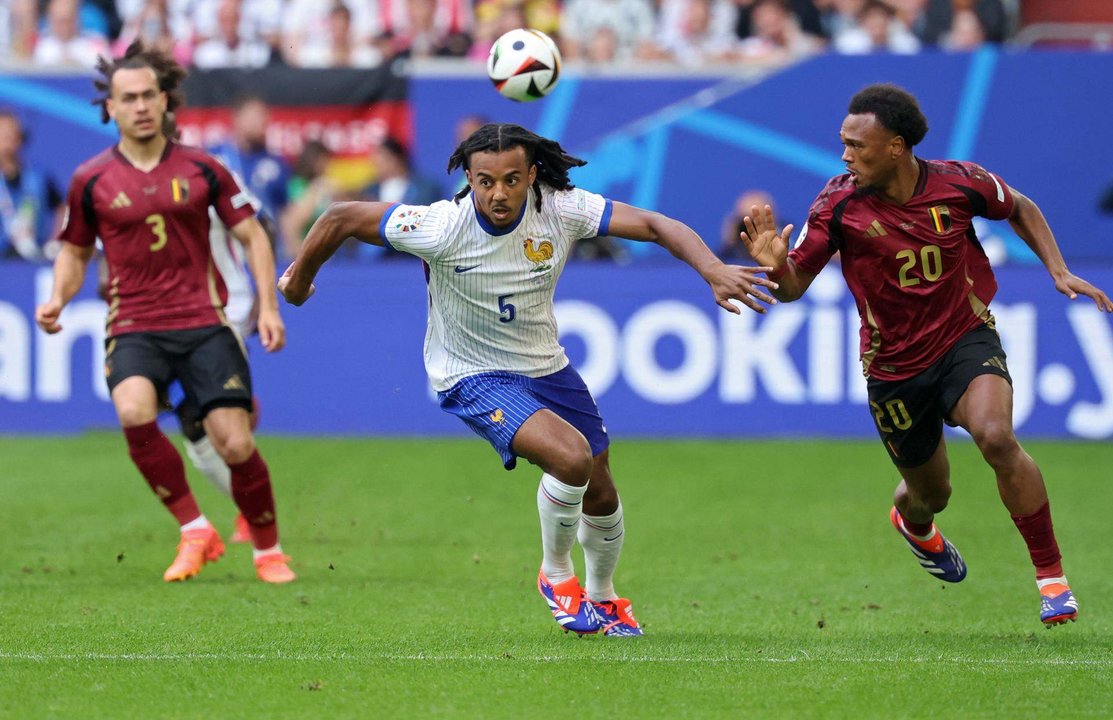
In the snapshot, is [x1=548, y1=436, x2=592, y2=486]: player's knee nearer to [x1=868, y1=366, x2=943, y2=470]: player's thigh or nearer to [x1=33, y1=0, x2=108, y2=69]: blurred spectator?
[x1=868, y1=366, x2=943, y2=470]: player's thigh

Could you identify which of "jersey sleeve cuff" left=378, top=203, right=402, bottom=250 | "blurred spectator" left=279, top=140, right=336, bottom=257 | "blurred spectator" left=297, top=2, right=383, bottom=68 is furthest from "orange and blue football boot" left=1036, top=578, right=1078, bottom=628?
"blurred spectator" left=297, top=2, right=383, bottom=68

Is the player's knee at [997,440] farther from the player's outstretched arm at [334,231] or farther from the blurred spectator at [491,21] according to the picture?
the blurred spectator at [491,21]

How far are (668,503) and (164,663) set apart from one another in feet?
18.3

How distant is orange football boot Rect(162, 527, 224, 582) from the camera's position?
332 inches

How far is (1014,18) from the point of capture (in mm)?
18516

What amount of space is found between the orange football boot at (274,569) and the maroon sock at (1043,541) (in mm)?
3652

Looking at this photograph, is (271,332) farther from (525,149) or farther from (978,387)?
(978,387)

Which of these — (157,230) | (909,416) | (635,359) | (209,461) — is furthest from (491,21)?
(909,416)

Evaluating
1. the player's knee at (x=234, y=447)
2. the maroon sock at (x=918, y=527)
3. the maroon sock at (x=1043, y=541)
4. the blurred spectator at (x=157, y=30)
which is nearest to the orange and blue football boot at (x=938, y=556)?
the maroon sock at (x=918, y=527)

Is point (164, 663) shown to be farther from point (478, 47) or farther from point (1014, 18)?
point (1014, 18)

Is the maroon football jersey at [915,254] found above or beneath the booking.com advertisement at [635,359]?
above

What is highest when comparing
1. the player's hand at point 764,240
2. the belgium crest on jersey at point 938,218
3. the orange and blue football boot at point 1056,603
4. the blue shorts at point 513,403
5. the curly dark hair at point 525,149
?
the curly dark hair at point 525,149

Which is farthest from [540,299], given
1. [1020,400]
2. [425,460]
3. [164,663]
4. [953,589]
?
[1020,400]

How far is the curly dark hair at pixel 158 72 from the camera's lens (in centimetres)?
859
